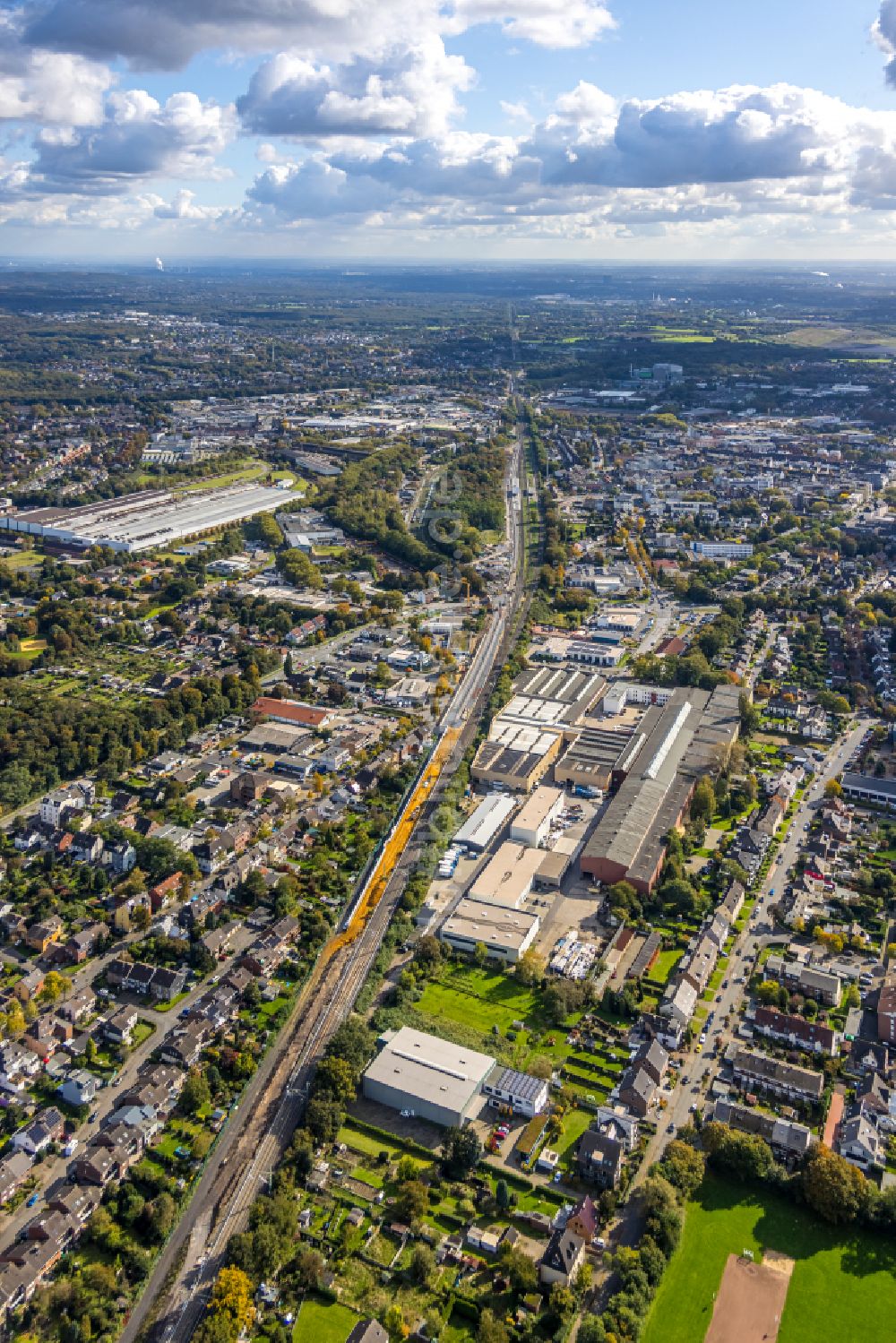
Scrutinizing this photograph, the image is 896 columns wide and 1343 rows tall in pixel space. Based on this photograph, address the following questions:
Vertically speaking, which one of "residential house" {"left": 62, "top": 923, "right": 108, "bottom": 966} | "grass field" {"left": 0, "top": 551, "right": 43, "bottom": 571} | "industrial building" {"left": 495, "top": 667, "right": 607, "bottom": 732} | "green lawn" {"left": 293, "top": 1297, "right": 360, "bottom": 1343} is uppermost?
"grass field" {"left": 0, "top": 551, "right": 43, "bottom": 571}

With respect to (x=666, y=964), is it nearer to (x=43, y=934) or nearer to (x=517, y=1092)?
(x=517, y=1092)

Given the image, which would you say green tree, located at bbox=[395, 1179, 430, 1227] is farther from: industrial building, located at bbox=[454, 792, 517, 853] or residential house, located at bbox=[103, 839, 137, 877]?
residential house, located at bbox=[103, 839, 137, 877]

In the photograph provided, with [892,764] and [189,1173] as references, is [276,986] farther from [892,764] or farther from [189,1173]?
[892,764]

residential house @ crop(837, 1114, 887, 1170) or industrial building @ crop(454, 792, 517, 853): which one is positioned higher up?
industrial building @ crop(454, 792, 517, 853)

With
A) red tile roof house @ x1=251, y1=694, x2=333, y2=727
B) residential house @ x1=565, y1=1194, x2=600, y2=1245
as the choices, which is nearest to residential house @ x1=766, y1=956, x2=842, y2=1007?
residential house @ x1=565, y1=1194, x2=600, y2=1245

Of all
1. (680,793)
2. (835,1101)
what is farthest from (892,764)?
(835,1101)

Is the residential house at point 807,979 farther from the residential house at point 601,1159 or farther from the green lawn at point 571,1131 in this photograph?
the residential house at point 601,1159
